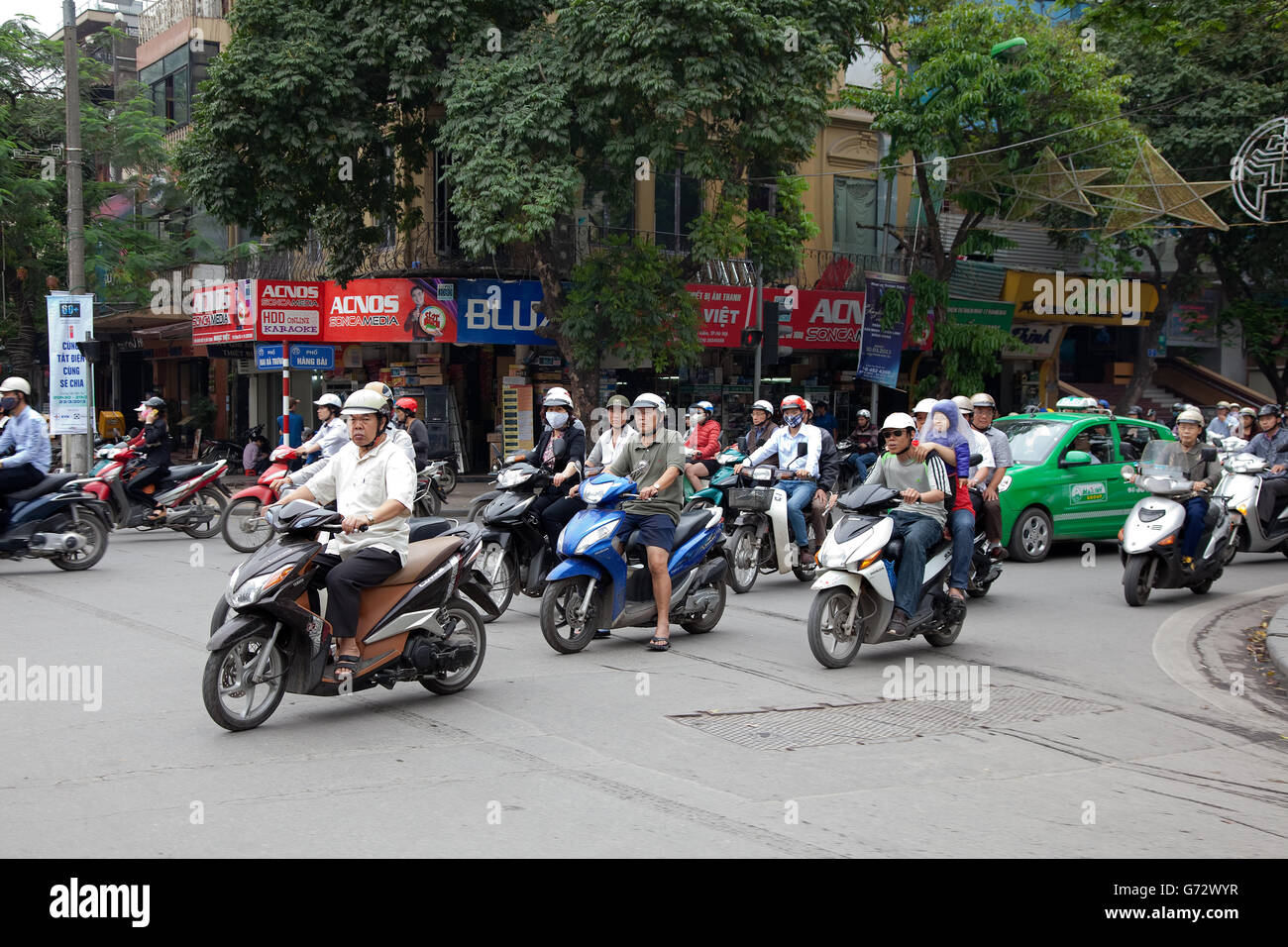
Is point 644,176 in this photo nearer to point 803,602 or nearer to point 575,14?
point 575,14

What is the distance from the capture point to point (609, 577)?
888 cm

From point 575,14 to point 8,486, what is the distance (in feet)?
37.2

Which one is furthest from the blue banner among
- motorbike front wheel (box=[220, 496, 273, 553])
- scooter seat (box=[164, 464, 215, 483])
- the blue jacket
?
the blue jacket

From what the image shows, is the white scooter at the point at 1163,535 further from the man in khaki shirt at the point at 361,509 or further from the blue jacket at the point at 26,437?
the blue jacket at the point at 26,437

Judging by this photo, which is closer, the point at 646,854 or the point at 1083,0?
the point at 646,854

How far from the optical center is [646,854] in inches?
182

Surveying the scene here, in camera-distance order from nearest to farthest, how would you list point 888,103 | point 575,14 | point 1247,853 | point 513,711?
point 1247,853
point 513,711
point 575,14
point 888,103

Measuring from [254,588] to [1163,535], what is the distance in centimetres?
880

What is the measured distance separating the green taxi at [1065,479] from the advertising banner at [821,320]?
38.3 ft

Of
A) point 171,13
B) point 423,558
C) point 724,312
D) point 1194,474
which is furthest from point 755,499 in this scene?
point 171,13

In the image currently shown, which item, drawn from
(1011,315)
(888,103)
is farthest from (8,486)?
(1011,315)

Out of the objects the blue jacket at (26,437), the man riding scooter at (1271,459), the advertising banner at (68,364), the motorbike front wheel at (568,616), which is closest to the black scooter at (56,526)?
the blue jacket at (26,437)

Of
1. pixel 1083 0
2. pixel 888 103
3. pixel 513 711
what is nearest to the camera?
pixel 513 711

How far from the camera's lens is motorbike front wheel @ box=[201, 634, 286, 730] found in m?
6.29
